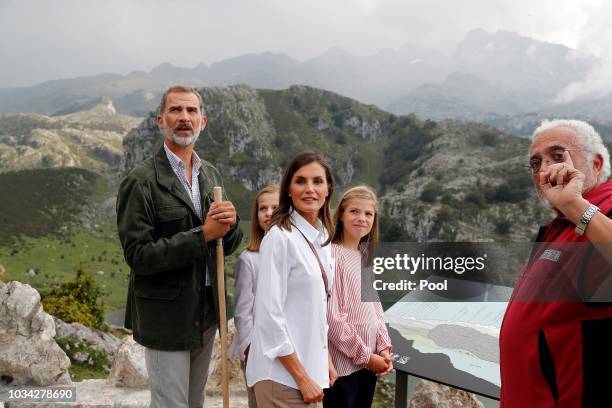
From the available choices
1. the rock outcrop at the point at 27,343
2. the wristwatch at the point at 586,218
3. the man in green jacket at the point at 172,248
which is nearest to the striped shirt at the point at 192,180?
the man in green jacket at the point at 172,248

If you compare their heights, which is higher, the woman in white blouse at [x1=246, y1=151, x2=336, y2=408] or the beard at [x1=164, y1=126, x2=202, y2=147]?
the beard at [x1=164, y1=126, x2=202, y2=147]

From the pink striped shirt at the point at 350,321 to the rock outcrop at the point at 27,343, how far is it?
513cm

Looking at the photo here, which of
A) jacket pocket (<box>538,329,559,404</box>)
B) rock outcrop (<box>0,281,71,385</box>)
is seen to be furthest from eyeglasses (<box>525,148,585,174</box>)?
rock outcrop (<box>0,281,71,385</box>)

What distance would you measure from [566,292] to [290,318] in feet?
5.04

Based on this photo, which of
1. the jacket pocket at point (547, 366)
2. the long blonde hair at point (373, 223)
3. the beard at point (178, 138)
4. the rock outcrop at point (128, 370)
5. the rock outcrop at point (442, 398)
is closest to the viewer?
the jacket pocket at point (547, 366)

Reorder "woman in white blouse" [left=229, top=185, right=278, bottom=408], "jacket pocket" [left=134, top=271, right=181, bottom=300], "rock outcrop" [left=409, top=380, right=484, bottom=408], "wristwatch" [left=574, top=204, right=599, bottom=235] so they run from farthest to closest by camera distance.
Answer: "rock outcrop" [left=409, top=380, right=484, bottom=408]
"woman in white blouse" [left=229, top=185, right=278, bottom=408]
"jacket pocket" [left=134, top=271, right=181, bottom=300]
"wristwatch" [left=574, top=204, right=599, bottom=235]

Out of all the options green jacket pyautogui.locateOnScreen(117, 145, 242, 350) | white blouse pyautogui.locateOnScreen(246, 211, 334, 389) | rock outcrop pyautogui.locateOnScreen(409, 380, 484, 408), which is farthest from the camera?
rock outcrop pyautogui.locateOnScreen(409, 380, 484, 408)

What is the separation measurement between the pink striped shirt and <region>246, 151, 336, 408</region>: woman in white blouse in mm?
541

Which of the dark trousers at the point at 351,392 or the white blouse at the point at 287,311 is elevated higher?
the white blouse at the point at 287,311

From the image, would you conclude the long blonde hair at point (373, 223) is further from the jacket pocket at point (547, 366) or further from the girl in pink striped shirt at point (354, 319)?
the jacket pocket at point (547, 366)

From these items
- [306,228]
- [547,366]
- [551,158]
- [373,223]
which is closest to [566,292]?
[547,366]

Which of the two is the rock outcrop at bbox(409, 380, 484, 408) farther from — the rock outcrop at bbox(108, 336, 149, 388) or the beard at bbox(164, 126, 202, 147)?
the beard at bbox(164, 126, 202, 147)

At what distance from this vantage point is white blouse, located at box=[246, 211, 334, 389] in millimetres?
2877

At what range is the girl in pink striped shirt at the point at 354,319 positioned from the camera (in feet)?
11.9
